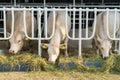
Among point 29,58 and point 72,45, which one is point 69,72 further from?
point 72,45

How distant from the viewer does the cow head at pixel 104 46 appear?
7.21 metres

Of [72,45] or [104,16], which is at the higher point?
[104,16]

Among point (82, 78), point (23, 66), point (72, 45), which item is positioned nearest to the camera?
point (82, 78)

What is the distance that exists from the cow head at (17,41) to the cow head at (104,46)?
69.1 inches

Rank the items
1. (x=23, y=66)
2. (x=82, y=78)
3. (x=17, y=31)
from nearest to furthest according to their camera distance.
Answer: (x=82, y=78) → (x=23, y=66) → (x=17, y=31)

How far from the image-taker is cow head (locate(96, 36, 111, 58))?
284 inches

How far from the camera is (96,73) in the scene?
22.0ft

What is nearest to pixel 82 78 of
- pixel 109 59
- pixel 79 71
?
pixel 79 71

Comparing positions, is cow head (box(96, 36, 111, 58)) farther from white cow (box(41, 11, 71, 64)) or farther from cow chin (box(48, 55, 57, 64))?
cow chin (box(48, 55, 57, 64))

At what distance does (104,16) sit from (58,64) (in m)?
1.67

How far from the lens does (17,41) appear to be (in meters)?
7.50

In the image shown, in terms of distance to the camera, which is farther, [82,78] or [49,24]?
[49,24]

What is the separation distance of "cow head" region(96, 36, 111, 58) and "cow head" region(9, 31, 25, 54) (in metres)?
1.75

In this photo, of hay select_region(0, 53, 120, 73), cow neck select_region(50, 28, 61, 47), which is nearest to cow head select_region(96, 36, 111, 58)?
hay select_region(0, 53, 120, 73)
